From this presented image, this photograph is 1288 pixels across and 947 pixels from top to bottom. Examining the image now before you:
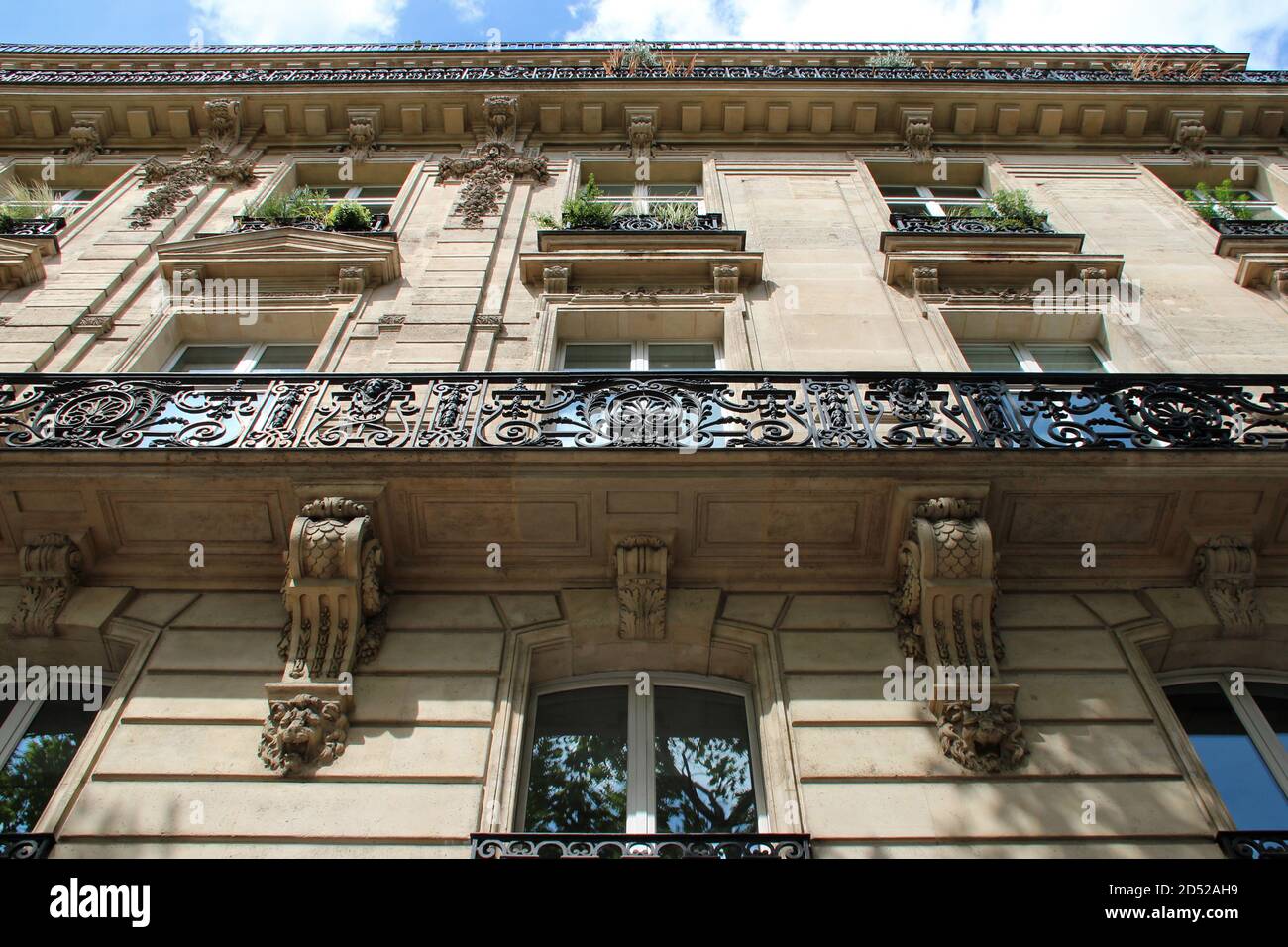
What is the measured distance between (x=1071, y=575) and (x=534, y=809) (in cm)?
435

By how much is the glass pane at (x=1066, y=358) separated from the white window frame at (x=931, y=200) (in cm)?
347

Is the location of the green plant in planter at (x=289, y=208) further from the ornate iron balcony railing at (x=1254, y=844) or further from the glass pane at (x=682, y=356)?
the ornate iron balcony railing at (x=1254, y=844)

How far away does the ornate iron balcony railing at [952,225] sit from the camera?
11.6m

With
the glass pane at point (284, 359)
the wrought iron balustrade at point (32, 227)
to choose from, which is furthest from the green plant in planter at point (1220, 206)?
the wrought iron balustrade at point (32, 227)

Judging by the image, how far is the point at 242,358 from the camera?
33.8 feet

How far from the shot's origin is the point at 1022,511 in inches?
269

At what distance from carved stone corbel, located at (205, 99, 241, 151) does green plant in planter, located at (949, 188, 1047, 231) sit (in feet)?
37.2

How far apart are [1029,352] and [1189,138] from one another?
7.48 metres

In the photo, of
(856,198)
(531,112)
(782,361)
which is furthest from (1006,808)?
(531,112)

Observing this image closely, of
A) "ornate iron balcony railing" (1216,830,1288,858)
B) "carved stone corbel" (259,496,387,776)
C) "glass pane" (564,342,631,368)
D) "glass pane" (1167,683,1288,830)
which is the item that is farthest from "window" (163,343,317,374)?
"ornate iron balcony railing" (1216,830,1288,858)

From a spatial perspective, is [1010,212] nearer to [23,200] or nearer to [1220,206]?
[1220,206]

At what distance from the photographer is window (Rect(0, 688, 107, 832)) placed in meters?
5.83

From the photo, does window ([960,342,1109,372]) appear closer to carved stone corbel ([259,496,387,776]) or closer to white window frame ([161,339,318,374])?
carved stone corbel ([259,496,387,776])
